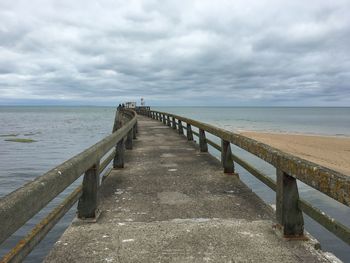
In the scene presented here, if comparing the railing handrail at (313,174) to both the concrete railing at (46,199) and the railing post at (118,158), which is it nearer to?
the concrete railing at (46,199)

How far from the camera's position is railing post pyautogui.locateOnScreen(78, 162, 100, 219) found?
4.56 meters

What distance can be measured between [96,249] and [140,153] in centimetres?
733

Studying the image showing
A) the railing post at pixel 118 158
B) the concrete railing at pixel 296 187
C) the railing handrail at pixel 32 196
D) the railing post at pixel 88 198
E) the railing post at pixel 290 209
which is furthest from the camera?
the railing post at pixel 118 158

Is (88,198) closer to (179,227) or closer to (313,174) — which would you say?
(179,227)

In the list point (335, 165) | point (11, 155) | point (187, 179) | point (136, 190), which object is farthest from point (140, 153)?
point (11, 155)

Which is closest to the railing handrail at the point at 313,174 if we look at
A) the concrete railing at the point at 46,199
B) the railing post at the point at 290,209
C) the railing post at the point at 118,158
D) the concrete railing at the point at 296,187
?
the concrete railing at the point at 296,187

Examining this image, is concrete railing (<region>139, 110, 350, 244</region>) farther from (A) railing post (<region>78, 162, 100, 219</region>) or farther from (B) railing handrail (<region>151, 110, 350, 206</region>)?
(A) railing post (<region>78, 162, 100, 219</region>)

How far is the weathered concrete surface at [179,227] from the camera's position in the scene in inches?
140

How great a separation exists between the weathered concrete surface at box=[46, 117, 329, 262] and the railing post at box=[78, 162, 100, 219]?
0.15 m

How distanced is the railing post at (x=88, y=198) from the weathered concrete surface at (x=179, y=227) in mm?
154

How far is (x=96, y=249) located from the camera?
369 cm

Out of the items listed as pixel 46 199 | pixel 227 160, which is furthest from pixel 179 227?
pixel 227 160

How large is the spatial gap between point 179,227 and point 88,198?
126cm

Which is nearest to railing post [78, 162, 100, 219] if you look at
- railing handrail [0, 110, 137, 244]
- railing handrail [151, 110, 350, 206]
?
railing handrail [0, 110, 137, 244]
